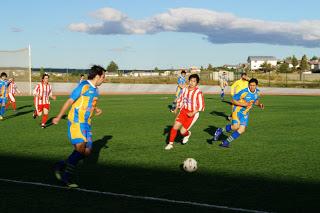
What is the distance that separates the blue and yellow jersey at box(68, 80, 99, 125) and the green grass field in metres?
1.12

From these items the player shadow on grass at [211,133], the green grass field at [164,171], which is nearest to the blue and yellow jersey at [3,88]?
the green grass field at [164,171]

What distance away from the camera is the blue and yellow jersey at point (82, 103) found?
7180mm

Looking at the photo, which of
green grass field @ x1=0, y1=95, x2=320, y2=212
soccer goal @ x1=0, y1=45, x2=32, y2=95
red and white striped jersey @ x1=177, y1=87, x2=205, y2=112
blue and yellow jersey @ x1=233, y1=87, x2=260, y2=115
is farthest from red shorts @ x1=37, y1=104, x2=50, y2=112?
soccer goal @ x1=0, y1=45, x2=32, y2=95

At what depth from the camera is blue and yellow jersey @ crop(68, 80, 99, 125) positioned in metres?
7.18

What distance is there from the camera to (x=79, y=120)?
23.6 feet

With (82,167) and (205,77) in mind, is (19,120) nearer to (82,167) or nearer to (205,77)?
(82,167)

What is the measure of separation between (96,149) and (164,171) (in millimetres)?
3232

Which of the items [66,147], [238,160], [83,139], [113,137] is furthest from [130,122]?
[83,139]

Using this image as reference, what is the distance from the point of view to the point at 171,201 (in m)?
6.27

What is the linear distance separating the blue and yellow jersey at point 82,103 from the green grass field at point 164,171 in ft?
3.67

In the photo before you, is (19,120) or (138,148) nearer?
(138,148)

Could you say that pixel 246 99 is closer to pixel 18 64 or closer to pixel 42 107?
pixel 42 107

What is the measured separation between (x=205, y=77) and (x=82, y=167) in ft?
219

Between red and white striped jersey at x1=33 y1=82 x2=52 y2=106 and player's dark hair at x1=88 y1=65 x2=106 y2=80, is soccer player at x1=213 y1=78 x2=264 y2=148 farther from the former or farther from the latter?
red and white striped jersey at x1=33 y1=82 x2=52 y2=106
